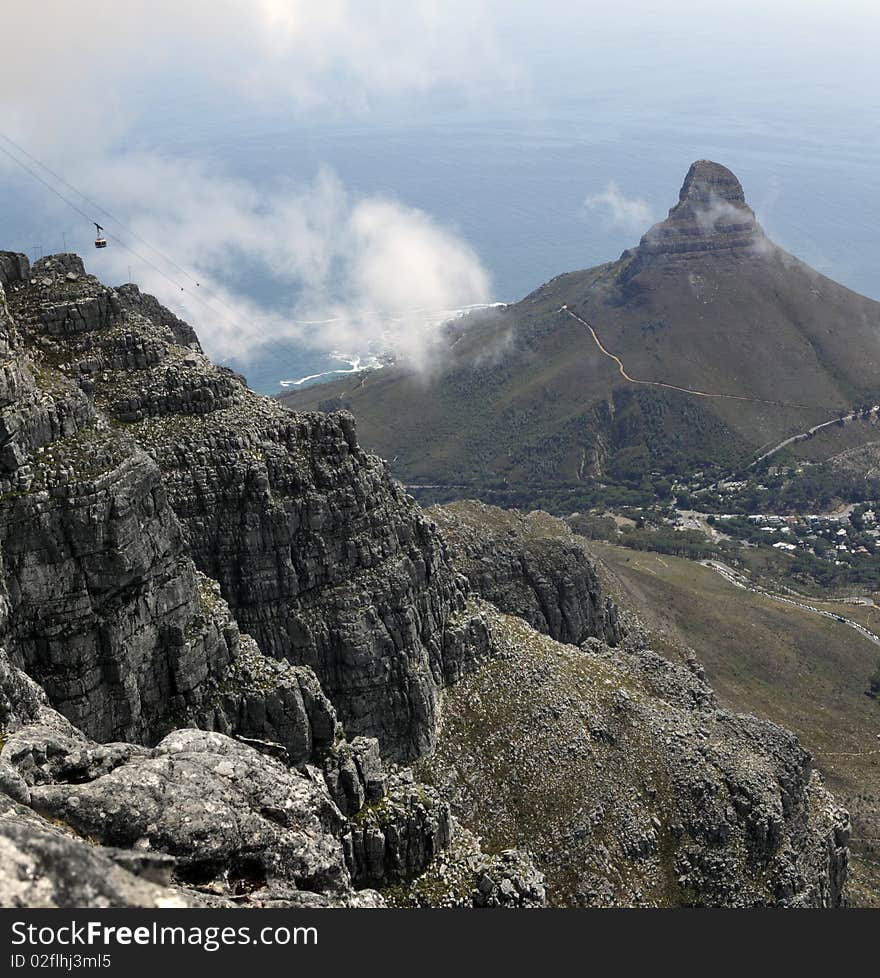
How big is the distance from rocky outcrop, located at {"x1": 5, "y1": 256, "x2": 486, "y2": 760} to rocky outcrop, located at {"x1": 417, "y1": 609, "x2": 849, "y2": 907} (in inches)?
182

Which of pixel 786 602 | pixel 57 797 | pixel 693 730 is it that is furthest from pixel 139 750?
pixel 786 602

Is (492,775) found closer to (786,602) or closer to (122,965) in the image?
(122,965)

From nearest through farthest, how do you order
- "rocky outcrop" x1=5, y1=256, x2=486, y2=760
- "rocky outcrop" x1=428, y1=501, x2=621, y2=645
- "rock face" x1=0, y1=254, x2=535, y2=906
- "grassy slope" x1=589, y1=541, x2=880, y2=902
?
"rock face" x1=0, y1=254, x2=535, y2=906, "rocky outcrop" x1=5, y1=256, x2=486, y2=760, "rocky outcrop" x1=428, y1=501, x2=621, y2=645, "grassy slope" x1=589, y1=541, x2=880, y2=902

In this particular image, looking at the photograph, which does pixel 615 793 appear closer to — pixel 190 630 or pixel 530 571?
pixel 530 571

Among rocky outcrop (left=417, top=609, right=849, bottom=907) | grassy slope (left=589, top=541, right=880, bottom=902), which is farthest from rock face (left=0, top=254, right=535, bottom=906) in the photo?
grassy slope (left=589, top=541, right=880, bottom=902)

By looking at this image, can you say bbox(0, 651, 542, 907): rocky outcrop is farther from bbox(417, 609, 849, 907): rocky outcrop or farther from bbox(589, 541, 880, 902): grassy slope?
bbox(589, 541, 880, 902): grassy slope

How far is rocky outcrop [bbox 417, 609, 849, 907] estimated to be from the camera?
7644 cm

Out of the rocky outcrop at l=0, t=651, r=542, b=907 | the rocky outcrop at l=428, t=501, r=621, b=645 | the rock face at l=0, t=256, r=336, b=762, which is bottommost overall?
the rocky outcrop at l=0, t=651, r=542, b=907

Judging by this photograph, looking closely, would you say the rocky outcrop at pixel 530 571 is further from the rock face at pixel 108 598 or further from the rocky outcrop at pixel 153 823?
the rocky outcrop at pixel 153 823

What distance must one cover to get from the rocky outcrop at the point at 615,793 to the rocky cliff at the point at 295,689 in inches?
8.5

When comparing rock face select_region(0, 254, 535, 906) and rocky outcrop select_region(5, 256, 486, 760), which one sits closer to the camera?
rock face select_region(0, 254, 535, 906)

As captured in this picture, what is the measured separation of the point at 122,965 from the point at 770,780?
7296 centimetres

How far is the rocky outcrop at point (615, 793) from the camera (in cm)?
7644

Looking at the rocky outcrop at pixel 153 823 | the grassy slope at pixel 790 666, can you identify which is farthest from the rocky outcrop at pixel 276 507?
the grassy slope at pixel 790 666
